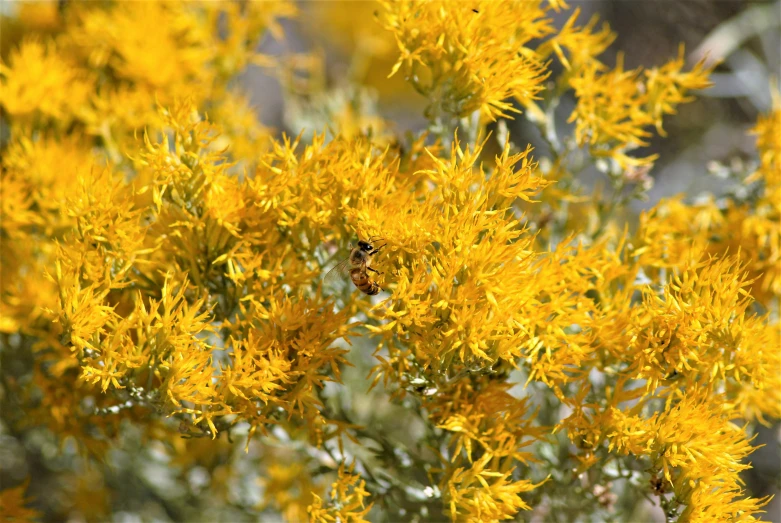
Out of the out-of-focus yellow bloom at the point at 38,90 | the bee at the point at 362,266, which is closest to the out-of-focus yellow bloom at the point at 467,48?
the bee at the point at 362,266

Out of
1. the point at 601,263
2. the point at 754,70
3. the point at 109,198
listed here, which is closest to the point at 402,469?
the point at 601,263

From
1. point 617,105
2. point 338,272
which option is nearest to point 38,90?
point 338,272

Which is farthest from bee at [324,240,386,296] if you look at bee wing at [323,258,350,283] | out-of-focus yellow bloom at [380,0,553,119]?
out-of-focus yellow bloom at [380,0,553,119]

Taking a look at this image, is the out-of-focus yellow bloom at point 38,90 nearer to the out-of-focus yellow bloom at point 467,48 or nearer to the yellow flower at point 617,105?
the out-of-focus yellow bloom at point 467,48

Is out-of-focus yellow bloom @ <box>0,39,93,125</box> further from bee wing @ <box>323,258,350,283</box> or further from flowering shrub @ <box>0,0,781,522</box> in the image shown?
bee wing @ <box>323,258,350,283</box>

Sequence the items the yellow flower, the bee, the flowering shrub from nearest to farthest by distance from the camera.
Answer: the flowering shrub < the bee < the yellow flower

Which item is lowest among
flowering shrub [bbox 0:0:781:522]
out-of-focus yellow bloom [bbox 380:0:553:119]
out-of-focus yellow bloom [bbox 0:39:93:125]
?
flowering shrub [bbox 0:0:781:522]
